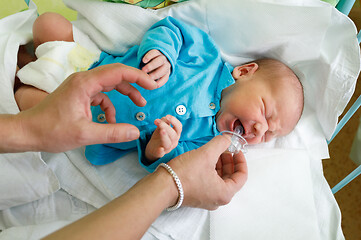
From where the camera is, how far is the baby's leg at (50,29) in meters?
1.04

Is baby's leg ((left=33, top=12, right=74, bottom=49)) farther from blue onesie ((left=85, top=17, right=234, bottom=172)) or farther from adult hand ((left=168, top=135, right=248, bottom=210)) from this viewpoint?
adult hand ((left=168, top=135, right=248, bottom=210))

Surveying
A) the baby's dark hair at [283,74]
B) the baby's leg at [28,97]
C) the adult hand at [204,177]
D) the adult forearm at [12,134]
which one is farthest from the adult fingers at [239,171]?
the baby's leg at [28,97]

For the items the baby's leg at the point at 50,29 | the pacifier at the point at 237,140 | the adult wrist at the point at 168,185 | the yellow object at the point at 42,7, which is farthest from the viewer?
the yellow object at the point at 42,7

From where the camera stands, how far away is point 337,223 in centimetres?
95

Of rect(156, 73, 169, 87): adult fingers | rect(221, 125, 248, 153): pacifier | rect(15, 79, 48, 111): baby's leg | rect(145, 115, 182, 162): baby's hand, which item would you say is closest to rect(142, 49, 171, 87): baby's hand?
rect(156, 73, 169, 87): adult fingers

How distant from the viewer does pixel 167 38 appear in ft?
3.10

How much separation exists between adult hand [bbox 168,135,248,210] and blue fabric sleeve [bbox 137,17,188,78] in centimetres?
32

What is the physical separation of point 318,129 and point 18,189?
1028 millimetres

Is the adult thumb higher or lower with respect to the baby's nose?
higher

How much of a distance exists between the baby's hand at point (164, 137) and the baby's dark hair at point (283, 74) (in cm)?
Answer: 43

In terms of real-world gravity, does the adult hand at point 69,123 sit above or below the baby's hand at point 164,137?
above

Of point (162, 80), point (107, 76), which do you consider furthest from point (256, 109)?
point (107, 76)

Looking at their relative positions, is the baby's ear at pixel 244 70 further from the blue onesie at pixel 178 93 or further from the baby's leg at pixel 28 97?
the baby's leg at pixel 28 97

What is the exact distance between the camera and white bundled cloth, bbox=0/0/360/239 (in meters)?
0.87
